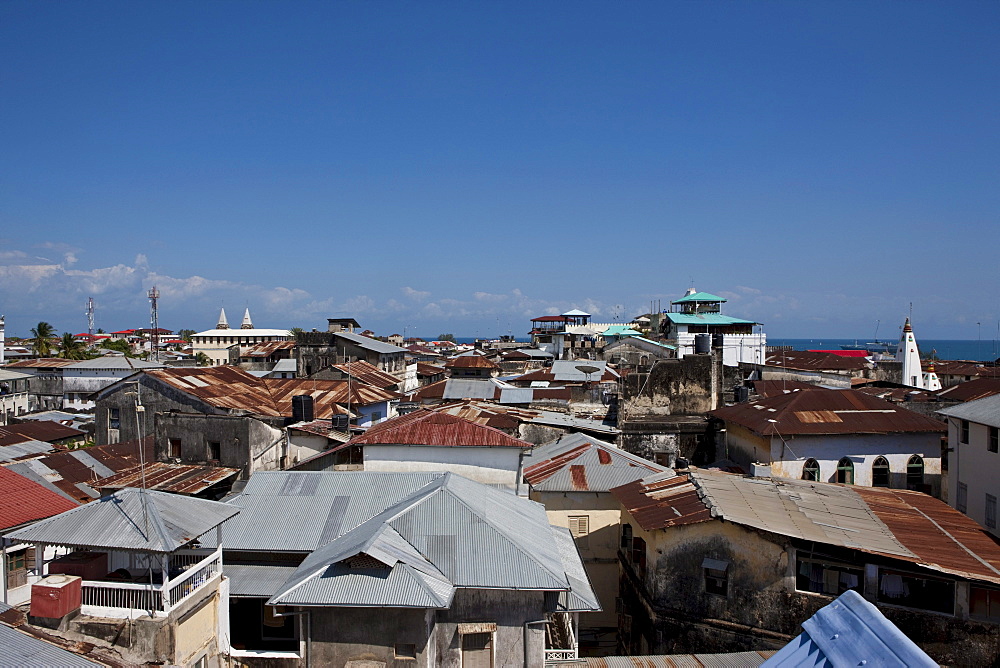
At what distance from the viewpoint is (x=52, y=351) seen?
3957 inches

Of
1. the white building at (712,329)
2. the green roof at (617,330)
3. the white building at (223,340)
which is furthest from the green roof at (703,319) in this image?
the white building at (223,340)

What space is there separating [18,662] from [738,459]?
2815 cm

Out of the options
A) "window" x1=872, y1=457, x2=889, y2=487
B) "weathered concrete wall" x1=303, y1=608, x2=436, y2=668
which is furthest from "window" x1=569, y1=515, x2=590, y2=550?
"window" x1=872, y1=457, x2=889, y2=487

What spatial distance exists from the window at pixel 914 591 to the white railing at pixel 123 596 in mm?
16727

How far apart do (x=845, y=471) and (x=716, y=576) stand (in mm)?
12846

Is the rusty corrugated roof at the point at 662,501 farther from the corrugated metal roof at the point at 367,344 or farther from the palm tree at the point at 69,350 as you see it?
the palm tree at the point at 69,350

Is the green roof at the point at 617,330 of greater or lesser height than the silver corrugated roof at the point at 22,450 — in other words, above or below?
above

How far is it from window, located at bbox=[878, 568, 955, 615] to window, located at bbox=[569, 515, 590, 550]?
1019cm

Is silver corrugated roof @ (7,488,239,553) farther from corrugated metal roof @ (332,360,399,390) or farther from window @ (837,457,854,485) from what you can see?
corrugated metal roof @ (332,360,399,390)

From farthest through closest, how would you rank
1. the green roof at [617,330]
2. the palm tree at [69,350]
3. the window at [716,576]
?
the green roof at [617,330] < the palm tree at [69,350] < the window at [716,576]

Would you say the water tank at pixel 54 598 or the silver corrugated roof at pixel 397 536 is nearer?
the water tank at pixel 54 598

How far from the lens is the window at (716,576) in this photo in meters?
17.2

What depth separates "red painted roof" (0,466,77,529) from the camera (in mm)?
18406

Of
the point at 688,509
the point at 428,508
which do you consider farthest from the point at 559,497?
the point at 428,508
